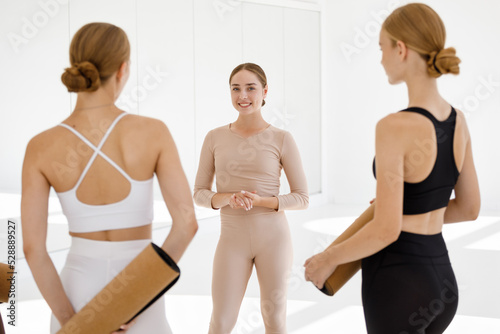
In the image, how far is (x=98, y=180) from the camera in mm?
1652

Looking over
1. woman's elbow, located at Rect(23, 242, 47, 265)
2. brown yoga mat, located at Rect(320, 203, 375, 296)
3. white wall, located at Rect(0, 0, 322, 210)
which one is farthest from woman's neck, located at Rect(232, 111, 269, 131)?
white wall, located at Rect(0, 0, 322, 210)

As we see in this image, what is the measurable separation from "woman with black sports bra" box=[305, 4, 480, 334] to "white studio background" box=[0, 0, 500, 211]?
14.6 feet

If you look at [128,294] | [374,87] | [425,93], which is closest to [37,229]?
[128,294]

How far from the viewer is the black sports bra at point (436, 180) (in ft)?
5.79

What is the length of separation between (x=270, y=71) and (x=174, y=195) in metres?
7.58

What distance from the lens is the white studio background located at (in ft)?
18.6

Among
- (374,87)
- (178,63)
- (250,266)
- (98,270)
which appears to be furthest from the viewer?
(374,87)

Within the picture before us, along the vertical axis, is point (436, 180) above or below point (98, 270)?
above

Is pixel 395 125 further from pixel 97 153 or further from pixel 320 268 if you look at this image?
pixel 97 153

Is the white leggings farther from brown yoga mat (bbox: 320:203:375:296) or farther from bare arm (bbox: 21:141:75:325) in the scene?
brown yoga mat (bbox: 320:203:375:296)

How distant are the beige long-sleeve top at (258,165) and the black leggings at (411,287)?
1.14 metres

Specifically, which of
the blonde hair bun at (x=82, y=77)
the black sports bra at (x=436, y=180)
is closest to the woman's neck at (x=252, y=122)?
Result: the black sports bra at (x=436, y=180)

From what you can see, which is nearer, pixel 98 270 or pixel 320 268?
pixel 98 270

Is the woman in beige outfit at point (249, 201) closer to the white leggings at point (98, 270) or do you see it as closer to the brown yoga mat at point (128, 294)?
the white leggings at point (98, 270)
